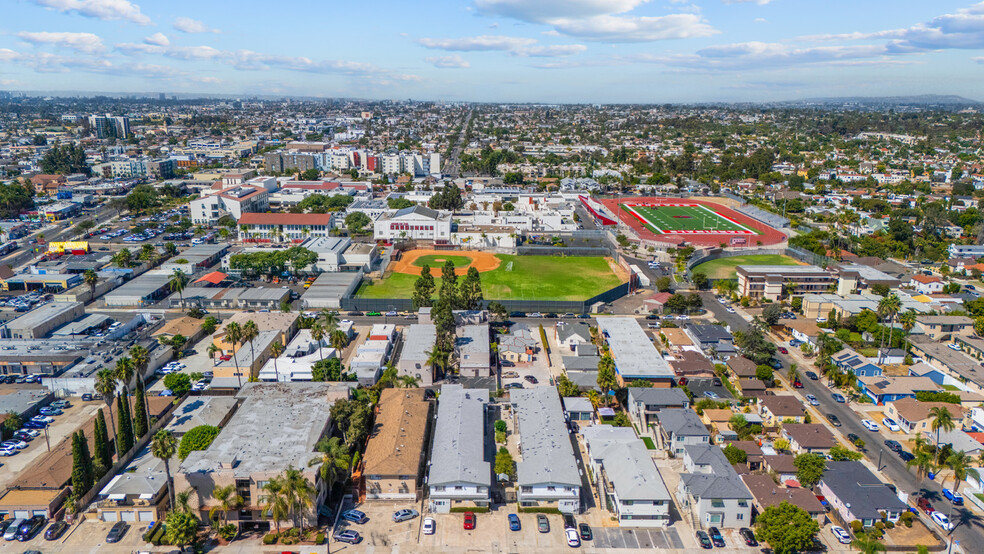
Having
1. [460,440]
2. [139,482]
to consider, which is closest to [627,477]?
[460,440]

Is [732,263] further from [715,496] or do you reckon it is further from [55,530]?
[55,530]

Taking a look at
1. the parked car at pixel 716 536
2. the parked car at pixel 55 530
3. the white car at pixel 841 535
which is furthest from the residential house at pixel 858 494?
the parked car at pixel 55 530

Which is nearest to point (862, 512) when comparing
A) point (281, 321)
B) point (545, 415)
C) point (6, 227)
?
point (545, 415)

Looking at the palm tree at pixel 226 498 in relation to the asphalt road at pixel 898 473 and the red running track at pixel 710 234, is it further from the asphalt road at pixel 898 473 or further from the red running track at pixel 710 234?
the red running track at pixel 710 234

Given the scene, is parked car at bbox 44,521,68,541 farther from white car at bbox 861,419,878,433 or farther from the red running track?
the red running track

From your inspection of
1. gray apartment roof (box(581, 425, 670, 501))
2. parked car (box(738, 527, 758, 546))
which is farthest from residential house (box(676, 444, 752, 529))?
gray apartment roof (box(581, 425, 670, 501))

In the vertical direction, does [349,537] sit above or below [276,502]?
below
